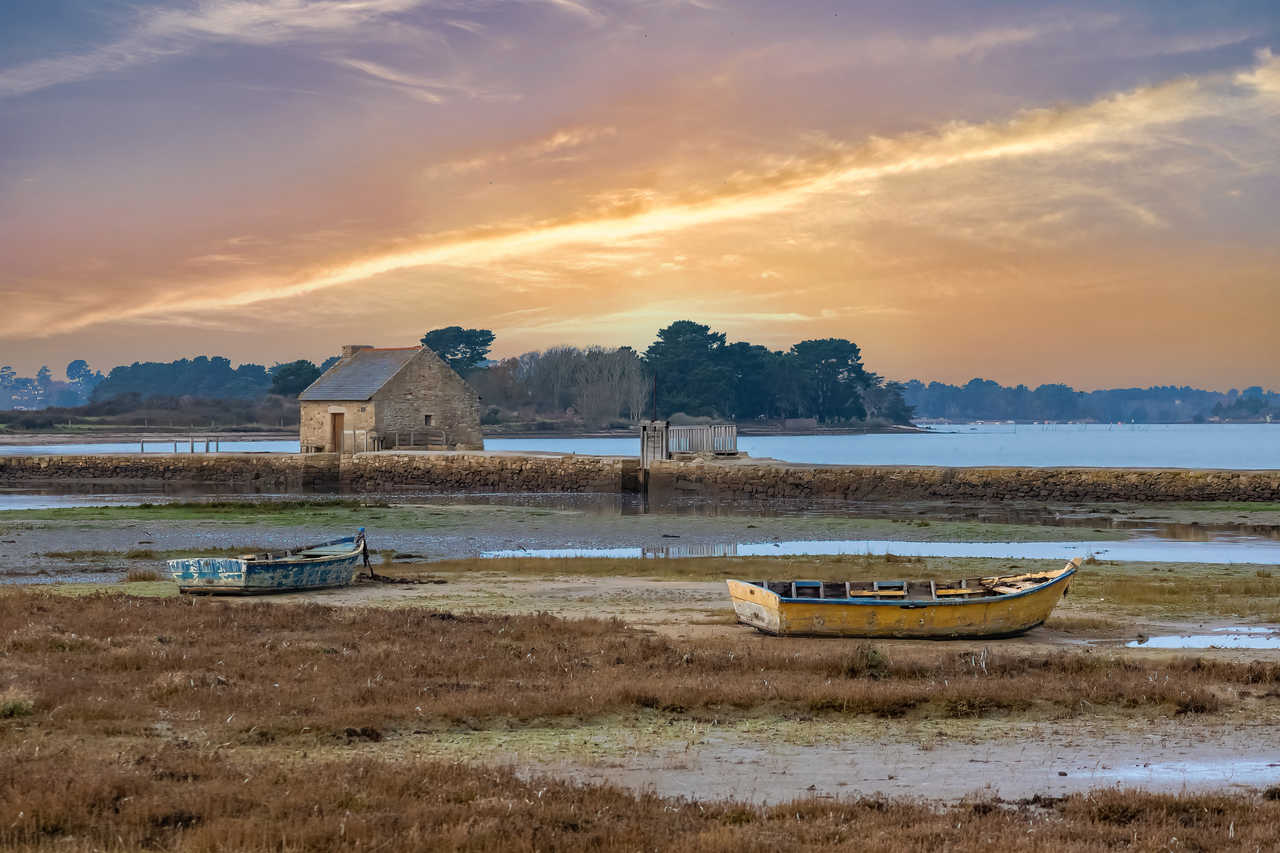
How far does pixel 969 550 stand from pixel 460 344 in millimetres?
144802

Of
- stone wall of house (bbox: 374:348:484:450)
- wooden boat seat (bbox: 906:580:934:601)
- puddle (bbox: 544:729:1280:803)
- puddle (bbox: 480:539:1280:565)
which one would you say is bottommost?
puddle (bbox: 480:539:1280:565)

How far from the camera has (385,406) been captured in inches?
2594

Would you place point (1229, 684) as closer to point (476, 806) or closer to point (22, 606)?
point (476, 806)

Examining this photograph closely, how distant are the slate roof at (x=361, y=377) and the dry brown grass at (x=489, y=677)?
5120 centimetres

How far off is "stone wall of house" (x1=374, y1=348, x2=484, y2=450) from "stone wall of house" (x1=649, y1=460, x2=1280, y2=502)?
17.3 meters

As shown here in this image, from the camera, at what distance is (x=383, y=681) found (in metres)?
12.0

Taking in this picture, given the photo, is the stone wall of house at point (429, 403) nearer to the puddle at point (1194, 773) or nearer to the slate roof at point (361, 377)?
the slate roof at point (361, 377)

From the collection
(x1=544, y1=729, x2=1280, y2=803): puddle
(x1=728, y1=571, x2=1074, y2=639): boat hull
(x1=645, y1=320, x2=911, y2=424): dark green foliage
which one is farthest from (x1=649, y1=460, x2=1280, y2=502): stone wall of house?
(x1=645, y1=320, x2=911, y2=424): dark green foliage

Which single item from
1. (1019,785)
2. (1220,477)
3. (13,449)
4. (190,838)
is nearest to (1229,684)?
(1019,785)

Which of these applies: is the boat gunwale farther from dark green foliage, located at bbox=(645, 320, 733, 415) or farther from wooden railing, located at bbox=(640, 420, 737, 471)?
dark green foliage, located at bbox=(645, 320, 733, 415)

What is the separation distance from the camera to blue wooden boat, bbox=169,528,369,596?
19922 mm

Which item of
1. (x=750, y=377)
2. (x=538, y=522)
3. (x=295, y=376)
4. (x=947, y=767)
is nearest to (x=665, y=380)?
(x=750, y=377)

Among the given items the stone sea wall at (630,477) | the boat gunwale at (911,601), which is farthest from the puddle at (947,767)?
the stone sea wall at (630,477)

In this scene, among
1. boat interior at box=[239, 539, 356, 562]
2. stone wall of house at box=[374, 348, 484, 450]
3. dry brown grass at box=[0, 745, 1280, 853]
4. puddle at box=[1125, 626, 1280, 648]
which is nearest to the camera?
dry brown grass at box=[0, 745, 1280, 853]
